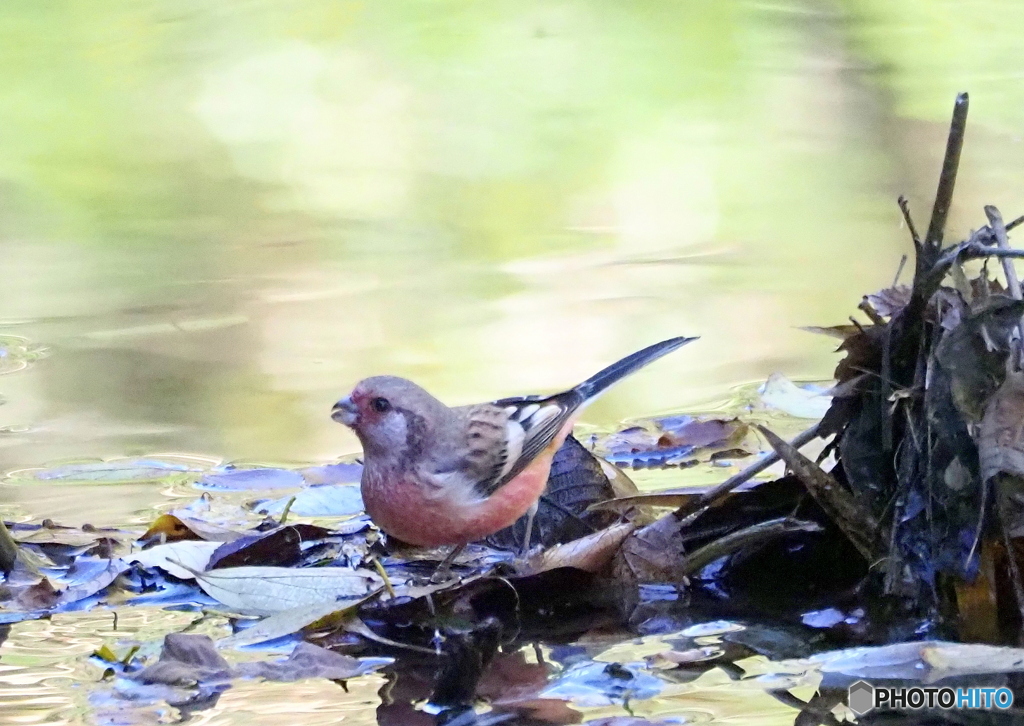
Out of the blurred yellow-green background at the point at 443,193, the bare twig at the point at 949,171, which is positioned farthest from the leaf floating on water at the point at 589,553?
the blurred yellow-green background at the point at 443,193

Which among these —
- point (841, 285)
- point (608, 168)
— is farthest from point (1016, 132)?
point (841, 285)

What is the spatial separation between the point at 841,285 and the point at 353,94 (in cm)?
561

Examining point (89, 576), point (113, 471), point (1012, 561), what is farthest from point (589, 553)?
point (113, 471)

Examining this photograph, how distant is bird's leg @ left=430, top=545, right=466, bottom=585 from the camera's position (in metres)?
3.83

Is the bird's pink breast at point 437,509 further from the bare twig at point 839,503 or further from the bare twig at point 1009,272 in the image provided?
the bare twig at point 1009,272

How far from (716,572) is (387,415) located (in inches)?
45.4

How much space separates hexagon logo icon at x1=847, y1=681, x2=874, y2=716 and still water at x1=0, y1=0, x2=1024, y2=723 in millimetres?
1015

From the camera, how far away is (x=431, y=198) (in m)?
9.19

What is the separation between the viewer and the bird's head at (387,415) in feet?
13.8

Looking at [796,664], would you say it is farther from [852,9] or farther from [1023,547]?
[852,9]

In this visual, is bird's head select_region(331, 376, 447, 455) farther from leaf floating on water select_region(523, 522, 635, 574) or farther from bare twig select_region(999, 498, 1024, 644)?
bare twig select_region(999, 498, 1024, 644)

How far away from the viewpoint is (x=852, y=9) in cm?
1388

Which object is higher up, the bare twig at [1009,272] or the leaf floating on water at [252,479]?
the bare twig at [1009,272]

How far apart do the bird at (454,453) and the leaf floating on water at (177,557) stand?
47 cm
